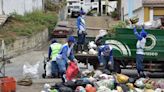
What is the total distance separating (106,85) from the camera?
14656mm

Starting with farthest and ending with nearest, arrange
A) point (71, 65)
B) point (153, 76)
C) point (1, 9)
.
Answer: point (1, 9) < point (153, 76) < point (71, 65)

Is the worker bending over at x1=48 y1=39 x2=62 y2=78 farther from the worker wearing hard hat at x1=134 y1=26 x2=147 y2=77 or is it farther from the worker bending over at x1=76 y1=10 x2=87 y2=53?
the worker wearing hard hat at x1=134 y1=26 x2=147 y2=77

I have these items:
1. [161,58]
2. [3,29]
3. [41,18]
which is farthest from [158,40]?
[41,18]

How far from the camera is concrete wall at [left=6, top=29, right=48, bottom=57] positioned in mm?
27828

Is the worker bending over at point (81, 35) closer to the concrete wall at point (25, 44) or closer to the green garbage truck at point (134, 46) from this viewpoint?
the green garbage truck at point (134, 46)

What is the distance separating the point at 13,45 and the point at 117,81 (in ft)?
44.4

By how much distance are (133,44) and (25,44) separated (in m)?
13.8

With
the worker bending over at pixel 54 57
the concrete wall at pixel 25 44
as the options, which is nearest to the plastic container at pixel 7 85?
the worker bending over at pixel 54 57

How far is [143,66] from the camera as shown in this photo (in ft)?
59.2

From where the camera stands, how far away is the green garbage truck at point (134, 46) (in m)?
17.9

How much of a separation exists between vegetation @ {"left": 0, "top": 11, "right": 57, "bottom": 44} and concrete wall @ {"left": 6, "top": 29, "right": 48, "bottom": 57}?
1.03ft

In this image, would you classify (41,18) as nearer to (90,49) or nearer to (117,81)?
(90,49)

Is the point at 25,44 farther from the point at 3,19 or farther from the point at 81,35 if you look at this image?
the point at 81,35

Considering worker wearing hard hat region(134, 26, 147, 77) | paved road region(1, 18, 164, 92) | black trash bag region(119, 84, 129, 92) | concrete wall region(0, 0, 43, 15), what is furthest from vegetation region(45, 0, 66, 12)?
black trash bag region(119, 84, 129, 92)
